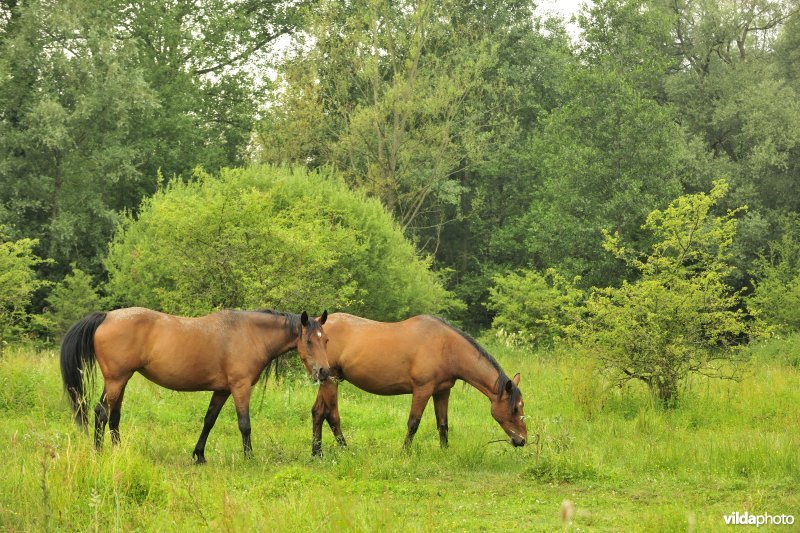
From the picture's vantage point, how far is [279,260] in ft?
53.5

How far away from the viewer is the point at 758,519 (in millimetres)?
6527

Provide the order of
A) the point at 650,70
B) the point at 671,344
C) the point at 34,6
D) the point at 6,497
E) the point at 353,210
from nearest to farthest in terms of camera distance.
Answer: the point at 6,497 → the point at 671,344 → the point at 353,210 → the point at 34,6 → the point at 650,70

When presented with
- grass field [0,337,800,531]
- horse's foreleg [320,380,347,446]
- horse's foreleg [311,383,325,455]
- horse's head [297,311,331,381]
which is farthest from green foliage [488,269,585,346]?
horse's head [297,311,331,381]

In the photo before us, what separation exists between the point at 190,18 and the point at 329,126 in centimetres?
1020

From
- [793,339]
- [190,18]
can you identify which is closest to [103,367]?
[793,339]

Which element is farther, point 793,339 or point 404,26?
point 404,26

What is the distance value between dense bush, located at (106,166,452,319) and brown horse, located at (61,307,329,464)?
579cm

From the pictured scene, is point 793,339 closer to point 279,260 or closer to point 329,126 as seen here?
point 279,260

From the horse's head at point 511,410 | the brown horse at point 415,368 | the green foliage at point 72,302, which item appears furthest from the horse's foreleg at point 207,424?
the green foliage at point 72,302

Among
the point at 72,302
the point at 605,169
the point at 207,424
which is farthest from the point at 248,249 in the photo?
the point at 605,169

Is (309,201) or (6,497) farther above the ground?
(309,201)

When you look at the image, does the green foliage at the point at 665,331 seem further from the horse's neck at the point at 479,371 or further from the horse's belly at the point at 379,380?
the horse's belly at the point at 379,380

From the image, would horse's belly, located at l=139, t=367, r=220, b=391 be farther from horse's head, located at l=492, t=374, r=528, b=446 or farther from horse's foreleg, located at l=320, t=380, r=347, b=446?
horse's head, located at l=492, t=374, r=528, b=446

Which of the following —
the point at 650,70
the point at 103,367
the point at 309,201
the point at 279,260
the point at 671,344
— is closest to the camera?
the point at 103,367
